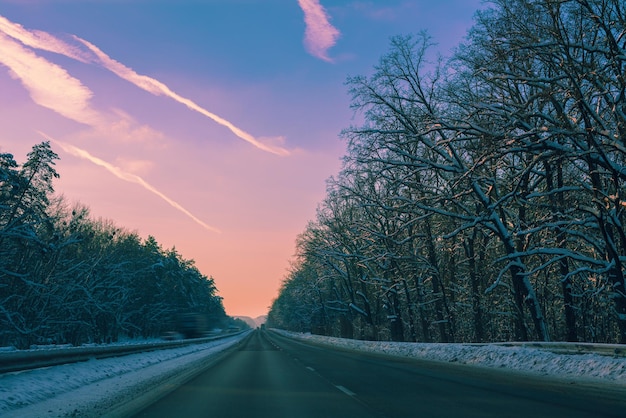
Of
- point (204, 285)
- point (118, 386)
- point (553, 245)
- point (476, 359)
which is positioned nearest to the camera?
point (118, 386)

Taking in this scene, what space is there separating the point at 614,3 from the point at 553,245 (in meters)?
11.8

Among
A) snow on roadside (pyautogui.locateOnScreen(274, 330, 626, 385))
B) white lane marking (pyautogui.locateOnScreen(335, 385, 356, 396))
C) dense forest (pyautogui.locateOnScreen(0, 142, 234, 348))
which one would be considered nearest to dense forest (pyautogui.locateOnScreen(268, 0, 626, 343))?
snow on roadside (pyautogui.locateOnScreen(274, 330, 626, 385))

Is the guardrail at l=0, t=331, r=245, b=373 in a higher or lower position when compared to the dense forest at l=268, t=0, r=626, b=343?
lower

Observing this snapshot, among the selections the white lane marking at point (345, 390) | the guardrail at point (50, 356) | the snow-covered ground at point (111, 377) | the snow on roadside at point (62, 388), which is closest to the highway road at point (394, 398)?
the white lane marking at point (345, 390)

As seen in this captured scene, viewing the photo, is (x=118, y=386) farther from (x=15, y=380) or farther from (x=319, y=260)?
(x=319, y=260)

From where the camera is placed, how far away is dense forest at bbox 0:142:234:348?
30.4m

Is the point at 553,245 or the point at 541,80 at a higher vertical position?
the point at 541,80

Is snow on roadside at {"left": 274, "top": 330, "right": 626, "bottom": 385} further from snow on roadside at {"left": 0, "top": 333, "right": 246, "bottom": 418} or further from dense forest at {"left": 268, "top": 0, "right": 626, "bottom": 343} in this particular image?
snow on roadside at {"left": 0, "top": 333, "right": 246, "bottom": 418}

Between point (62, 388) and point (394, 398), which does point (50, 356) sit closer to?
point (62, 388)

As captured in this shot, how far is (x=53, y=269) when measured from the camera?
40156 mm

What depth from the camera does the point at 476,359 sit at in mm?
18766

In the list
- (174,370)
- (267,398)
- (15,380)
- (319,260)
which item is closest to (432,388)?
(267,398)

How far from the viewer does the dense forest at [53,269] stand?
30359 mm

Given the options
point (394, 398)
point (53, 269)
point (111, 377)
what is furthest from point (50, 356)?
point (53, 269)
